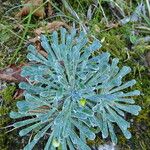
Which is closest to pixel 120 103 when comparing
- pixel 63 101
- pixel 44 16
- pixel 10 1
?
pixel 63 101

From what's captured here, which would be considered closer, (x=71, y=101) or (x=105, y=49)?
(x=71, y=101)

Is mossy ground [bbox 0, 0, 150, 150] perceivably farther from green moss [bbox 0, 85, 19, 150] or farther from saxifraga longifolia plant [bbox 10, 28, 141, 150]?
saxifraga longifolia plant [bbox 10, 28, 141, 150]

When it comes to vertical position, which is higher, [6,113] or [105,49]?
[6,113]

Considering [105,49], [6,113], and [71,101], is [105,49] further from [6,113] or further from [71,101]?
[6,113]

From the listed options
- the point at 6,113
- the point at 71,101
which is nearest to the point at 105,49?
the point at 71,101

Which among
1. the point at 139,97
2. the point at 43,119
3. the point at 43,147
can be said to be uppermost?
the point at 43,119

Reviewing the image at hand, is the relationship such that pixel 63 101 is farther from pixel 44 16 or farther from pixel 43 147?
pixel 44 16
